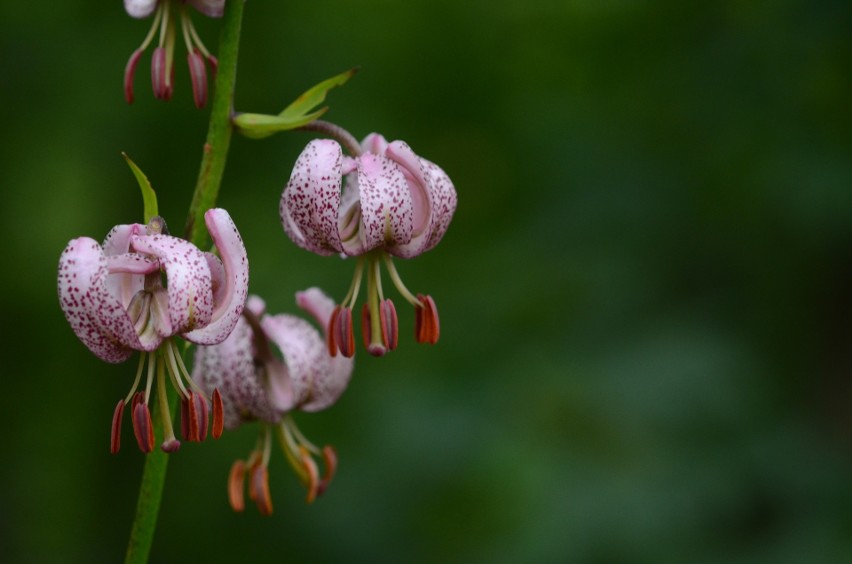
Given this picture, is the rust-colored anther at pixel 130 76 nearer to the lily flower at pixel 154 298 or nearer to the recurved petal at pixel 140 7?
the recurved petal at pixel 140 7

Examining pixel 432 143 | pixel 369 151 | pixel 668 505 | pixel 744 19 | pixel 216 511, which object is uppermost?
pixel 744 19

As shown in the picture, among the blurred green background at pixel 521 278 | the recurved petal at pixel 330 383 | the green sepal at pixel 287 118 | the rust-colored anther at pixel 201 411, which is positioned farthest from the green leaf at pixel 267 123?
the blurred green background at pixel 521 278

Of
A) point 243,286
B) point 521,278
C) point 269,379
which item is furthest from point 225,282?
point 521,278

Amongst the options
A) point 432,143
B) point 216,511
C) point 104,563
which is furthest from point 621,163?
point 104,563

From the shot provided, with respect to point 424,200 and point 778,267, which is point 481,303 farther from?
point 424,200

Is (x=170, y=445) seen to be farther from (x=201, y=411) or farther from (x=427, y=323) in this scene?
(x=427, y=323)

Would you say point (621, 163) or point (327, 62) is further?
point (327, 62)

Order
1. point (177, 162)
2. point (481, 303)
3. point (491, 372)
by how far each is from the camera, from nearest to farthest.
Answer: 1. point (491, 372)
2. point (481, 303)
3. point (177, 162)
